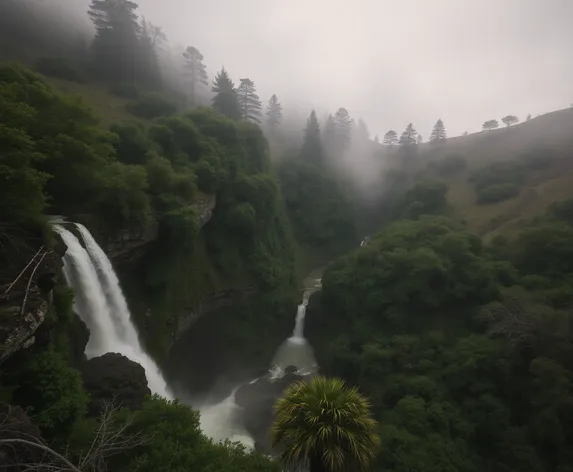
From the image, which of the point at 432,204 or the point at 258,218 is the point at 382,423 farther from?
the point at 432,204

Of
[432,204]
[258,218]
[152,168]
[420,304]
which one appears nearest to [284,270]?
[258,218]

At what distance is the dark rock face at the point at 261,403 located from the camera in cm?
2309

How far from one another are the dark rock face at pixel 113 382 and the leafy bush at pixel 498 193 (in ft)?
181

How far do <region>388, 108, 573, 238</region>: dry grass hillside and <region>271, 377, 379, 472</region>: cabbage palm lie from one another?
136 ft

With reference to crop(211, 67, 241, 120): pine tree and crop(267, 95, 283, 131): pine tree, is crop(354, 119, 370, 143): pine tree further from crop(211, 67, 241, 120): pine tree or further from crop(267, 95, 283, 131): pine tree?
crop(211, 67, 241, 120): pine tree

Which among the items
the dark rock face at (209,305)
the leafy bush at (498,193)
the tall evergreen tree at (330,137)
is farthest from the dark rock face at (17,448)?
the tall evergreen tree at (330,137)

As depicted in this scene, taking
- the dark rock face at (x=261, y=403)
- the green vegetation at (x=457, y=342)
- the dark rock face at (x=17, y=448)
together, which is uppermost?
the dark rock face at (x=17, y=448)

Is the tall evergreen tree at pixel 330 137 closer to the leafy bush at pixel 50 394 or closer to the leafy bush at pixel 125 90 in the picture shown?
Answer: the leafy bush at pixel 125 90

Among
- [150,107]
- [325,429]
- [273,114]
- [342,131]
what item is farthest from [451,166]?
[325,429]

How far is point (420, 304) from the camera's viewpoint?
31031 millimetres

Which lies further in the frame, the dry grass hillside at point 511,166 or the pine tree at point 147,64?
the pine tree at point 147,64

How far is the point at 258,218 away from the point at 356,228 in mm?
31080

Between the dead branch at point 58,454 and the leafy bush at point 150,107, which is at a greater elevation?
the leafy bush at point 150,107

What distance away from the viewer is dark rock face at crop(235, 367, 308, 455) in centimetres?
2309
